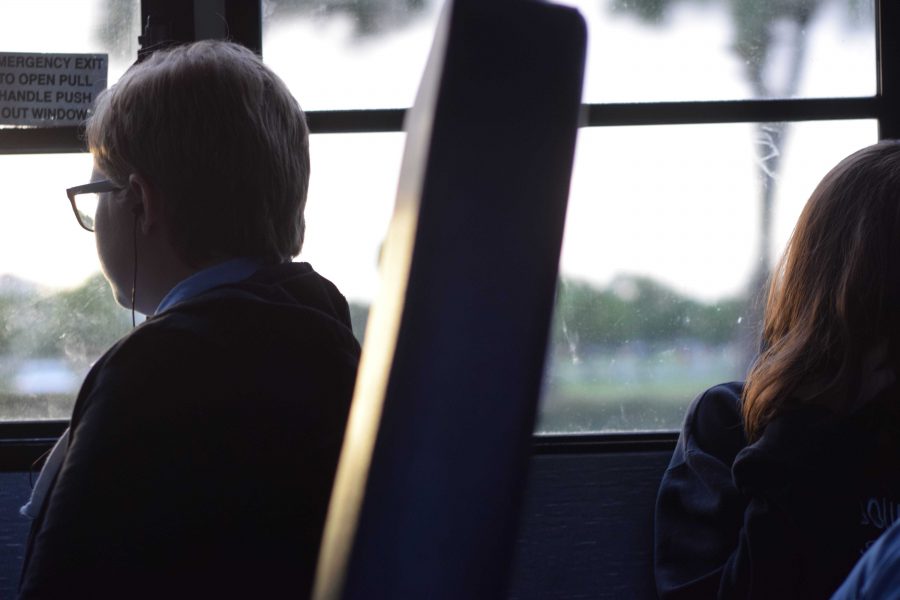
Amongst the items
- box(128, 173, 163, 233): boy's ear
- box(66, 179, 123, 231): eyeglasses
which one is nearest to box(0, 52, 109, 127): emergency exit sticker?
box(66, 179, 123, 231): eyeglasses

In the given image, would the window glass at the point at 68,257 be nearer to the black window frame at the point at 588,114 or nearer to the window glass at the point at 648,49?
the black window frame at the point at 588,114

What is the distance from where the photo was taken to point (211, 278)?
101cm

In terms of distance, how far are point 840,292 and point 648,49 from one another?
854 millimetres

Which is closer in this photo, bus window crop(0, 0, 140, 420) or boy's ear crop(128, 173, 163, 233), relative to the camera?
boy's ear crop(128, 173, 163, 233)

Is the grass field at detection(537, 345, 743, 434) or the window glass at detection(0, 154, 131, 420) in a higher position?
the window glass at detection(0, 154, 131, 420)

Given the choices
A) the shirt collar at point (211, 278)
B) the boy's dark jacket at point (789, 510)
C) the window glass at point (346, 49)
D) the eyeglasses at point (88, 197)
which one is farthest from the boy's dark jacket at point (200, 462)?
the window glass at point (346, 49)

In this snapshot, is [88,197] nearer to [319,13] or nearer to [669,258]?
[319,13]

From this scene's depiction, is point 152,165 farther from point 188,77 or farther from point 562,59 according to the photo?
point 562,59

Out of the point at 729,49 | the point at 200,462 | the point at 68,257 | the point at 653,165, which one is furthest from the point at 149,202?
the point at 729,49

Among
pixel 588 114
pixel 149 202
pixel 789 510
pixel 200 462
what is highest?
pixel 588 114

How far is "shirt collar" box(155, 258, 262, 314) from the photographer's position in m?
1.01

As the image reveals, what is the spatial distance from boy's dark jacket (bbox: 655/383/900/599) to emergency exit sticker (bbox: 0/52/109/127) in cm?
139

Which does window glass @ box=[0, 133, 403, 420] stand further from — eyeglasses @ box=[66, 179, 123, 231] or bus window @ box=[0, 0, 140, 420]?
eyeglasses @ box=[66, 179, 123, 231]

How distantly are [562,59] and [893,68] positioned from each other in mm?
1989
